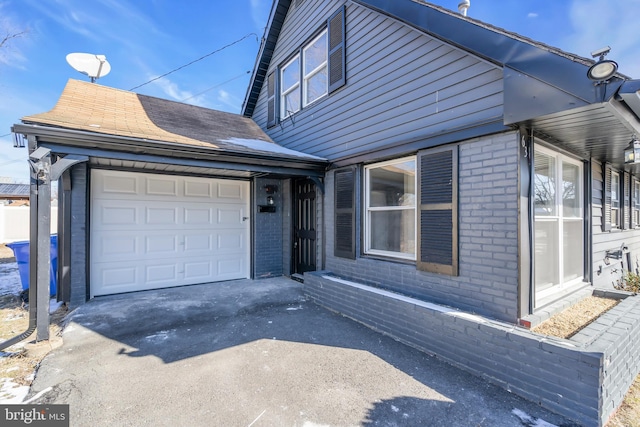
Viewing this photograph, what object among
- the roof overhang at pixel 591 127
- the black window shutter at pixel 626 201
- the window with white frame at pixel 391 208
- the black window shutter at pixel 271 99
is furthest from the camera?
the black window shutter at pixel 271 99

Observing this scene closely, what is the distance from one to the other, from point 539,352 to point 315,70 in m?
5.91

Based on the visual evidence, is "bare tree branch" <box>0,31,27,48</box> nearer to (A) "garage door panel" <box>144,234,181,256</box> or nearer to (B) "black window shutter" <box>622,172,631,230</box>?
(A) "garage door panel" <box>144,234,181,256</box>

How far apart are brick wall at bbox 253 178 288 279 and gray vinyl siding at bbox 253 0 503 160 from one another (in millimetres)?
1399

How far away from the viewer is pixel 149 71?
1152 cm

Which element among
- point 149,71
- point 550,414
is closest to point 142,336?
point 550,414

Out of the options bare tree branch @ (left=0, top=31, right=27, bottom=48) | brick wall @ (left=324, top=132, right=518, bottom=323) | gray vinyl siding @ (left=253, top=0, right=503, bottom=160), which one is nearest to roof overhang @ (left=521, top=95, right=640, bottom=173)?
brick wall @ (left=324, top=132, right=518, bottom=323)

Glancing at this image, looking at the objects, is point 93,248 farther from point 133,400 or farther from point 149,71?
point 149,71

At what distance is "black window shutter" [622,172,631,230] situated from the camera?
Result: 5.89 meters

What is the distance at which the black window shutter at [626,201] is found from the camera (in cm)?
589

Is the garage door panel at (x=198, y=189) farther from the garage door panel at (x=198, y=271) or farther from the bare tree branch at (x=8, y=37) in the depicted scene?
the bare tree branch at (x=8, y=37)

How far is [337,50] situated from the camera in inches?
216

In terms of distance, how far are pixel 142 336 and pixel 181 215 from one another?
10.0 ft

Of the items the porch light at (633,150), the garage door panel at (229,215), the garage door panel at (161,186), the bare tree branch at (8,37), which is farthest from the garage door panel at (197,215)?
the bare tree branch at (8,37)

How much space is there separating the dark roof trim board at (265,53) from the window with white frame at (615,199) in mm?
7754
